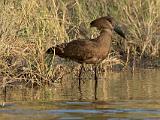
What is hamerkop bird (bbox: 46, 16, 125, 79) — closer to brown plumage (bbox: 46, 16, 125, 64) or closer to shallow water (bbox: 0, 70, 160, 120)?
brown plumage (bbox: 46, 16, 125, 64)

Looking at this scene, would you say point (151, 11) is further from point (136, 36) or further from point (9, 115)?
point (9, 115)

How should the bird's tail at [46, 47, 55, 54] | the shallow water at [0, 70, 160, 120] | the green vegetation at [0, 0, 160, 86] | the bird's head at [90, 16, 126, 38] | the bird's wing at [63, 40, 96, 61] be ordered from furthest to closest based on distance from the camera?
the bird's head at [90, 16, 126, 38], the bird's wing at [63, 40, 96, 61], the bird's tail at [46, 47, 55, 54], the green vegetation at [0, 0, 160, 86], the shallow water at [0, 70, 160, 120]

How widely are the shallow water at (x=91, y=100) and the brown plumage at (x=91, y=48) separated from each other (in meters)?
0.41

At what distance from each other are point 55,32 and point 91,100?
259 centimetres

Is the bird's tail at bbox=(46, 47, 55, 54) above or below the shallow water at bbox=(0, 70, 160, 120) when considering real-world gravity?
above

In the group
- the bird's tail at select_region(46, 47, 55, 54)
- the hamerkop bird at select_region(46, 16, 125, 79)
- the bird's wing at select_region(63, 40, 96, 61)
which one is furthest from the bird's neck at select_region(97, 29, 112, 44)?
the bird's tail at select_region(46, 47, 55, 54)

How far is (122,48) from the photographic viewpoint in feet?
45.1

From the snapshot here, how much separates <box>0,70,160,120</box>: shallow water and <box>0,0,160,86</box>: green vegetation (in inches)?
17.1

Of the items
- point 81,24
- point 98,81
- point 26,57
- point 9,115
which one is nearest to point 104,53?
point 98,81

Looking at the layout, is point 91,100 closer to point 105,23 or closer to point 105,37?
point 105,37

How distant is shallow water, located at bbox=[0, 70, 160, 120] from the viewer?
8023mm

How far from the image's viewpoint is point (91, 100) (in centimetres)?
932

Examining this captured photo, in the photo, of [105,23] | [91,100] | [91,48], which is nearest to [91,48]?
[91,48]

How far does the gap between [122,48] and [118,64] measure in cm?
70
